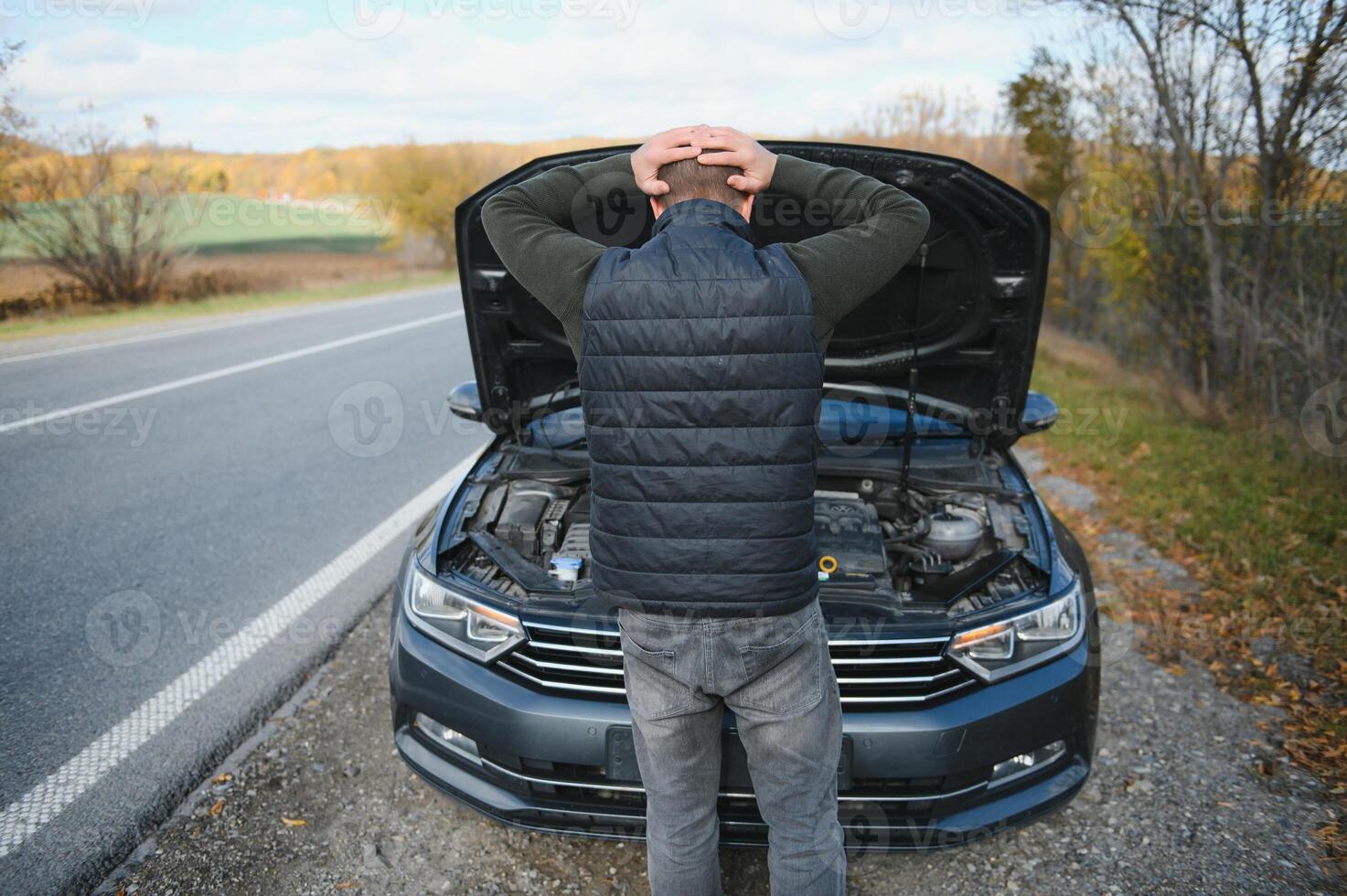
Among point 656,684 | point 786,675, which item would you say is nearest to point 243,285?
point 656,684

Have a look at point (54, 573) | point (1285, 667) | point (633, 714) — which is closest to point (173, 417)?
point (54, 573)

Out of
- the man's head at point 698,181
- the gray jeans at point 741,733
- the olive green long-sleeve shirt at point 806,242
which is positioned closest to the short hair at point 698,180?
the man's head at point 698,181

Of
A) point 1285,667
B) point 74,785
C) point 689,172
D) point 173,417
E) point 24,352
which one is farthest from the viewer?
point 24,352

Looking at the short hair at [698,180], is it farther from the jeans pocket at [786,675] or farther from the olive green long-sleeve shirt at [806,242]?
the jeans pocket at [786,675]

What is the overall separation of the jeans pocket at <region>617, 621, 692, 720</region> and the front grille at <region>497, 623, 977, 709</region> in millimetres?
480

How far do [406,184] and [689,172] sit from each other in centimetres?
3406

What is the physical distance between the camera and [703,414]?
159 cm

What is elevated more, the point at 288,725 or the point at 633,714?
the point at 633,714

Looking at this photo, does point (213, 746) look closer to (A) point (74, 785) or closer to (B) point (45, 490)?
(A) point (74, 785)

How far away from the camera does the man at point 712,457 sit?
5.18ft

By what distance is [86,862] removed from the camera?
2.39m

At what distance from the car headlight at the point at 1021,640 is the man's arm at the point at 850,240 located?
3.58ft

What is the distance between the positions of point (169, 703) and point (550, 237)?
2.63 metres

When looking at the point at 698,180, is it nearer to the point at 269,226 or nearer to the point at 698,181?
the point at 698,181
